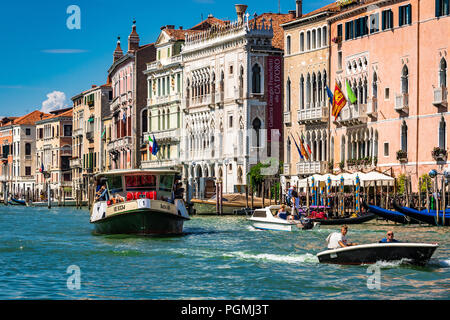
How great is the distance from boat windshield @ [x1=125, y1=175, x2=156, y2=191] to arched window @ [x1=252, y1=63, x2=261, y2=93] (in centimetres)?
2659

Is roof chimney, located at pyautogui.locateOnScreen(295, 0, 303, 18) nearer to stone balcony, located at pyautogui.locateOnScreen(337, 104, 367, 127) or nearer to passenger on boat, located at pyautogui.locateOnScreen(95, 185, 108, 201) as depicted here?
stone balcony, located at pyautogui.locateOnScreen(337, 104, 367, 127)

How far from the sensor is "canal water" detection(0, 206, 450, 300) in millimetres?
19062

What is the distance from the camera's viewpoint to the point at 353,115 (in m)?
48.0

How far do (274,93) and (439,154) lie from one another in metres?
20.7

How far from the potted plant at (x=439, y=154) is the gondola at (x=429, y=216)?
482cm

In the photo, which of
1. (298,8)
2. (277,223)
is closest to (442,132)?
(277,223)

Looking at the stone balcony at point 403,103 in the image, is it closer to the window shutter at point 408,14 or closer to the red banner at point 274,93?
the window shutter at point 408,14

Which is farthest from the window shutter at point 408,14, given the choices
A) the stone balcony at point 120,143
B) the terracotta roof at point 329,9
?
the stone balcony at point 120,143

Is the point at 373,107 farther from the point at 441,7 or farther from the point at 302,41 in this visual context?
the point at 302,41

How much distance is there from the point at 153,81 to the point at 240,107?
14.9 meters

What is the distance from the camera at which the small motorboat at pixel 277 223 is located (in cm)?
3481
